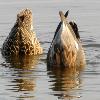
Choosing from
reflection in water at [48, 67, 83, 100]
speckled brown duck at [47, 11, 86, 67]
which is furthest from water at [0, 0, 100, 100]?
speckled brown duck at [47, 11, 86, 67]

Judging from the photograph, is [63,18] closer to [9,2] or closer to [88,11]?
[88,11]

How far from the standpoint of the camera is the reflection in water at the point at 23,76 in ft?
33.4

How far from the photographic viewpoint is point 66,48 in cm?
1222

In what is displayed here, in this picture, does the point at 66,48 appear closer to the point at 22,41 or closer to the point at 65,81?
the point at 65,81

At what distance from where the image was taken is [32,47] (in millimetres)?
14469

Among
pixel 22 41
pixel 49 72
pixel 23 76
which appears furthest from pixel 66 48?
pixel 22 41

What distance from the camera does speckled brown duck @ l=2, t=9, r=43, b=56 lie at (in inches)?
567

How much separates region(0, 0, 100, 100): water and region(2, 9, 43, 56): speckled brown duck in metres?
0.37

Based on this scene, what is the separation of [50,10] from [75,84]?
987 cm

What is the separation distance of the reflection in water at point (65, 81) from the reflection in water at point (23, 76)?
0.40 m

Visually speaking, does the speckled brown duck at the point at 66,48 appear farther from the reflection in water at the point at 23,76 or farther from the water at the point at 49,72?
the reflection in water at the point at 23,76

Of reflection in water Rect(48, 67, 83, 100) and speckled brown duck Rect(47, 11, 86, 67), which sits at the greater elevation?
speckled brown duck Rect(47, 11, 86, 67)

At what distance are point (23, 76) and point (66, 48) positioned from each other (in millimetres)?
1172

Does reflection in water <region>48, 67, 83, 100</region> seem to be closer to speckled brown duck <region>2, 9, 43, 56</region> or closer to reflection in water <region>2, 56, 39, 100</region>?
reflection in water <region>2, 56, 39, 100</region>
